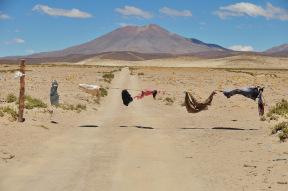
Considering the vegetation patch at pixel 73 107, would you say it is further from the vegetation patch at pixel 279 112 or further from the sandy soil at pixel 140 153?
the vegetation patch at pixel 279 112

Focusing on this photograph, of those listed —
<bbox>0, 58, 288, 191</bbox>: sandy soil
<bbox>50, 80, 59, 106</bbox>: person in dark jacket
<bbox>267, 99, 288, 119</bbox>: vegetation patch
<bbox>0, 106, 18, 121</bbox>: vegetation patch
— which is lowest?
<bbox>0, 58, 288, 191</bbox>: sandy soil

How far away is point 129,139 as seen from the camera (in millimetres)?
21312

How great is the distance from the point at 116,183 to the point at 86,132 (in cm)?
960

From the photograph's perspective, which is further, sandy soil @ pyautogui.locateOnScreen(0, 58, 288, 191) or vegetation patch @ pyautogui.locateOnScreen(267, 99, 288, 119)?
vegetation patch @ pyautogui.locateOnScreen(267, 99, 288, 119)

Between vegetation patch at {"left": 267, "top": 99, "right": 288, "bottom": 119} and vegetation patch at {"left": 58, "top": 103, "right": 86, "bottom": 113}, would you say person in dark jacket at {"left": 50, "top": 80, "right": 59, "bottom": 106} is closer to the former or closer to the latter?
vegetation patch at {"left": 58, "top": 103, "right": 86, "bottom": 113}

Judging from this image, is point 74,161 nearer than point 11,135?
Yes

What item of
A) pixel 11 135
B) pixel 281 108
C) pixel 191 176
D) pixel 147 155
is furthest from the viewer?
pixel 281 108

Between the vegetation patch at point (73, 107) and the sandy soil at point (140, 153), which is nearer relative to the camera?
the sandy soil at point (140, 153)

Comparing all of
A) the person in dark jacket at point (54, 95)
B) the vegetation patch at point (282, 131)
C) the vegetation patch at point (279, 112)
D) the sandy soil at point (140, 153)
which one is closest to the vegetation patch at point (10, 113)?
the sandy soil at point (140, 153)

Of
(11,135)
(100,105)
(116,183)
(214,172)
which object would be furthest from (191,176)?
(100,105)

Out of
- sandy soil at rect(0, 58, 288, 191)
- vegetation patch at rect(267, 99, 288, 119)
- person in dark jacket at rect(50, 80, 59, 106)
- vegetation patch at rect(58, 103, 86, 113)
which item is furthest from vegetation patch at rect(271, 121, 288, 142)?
vegetation patch at rect(58, 103, 86, 113)

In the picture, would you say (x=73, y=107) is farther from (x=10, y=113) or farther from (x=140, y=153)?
(x=140, y=153)

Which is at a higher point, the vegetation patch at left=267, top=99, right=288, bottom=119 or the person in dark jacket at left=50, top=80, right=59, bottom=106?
the person in dark jacket at left=50, top=80, right=59, bottom=106

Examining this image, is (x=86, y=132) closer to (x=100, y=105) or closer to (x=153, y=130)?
(x=153, y=130)
